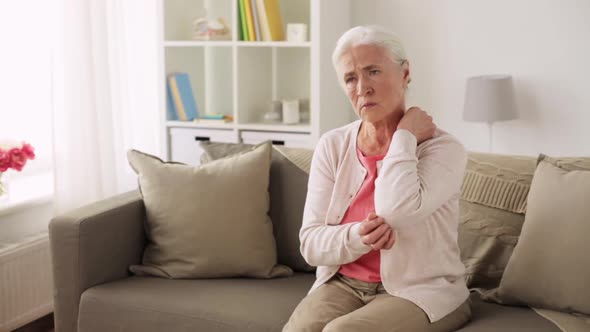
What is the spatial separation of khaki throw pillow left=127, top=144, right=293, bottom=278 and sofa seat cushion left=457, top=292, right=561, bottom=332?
26.4 inches

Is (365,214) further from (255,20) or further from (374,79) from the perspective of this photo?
(255,20)

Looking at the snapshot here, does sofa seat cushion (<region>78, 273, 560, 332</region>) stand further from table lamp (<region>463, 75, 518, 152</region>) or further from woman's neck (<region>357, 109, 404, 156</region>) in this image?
table lamp (<region>463, 75, 518, 152</region>)

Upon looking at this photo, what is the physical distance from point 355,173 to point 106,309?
0.90 metres

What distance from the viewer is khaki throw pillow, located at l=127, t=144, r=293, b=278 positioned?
2609 mm

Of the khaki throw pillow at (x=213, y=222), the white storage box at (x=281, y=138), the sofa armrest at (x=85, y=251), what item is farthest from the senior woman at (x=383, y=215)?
the white storage box at (x=281, y=138)

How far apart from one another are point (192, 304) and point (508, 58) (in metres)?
2.25

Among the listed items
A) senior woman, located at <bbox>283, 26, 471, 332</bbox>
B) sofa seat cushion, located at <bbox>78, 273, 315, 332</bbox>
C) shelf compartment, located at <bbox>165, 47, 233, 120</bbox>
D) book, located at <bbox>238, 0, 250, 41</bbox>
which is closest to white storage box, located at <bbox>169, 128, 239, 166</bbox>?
shelf compartment, located at <bbox>165, 47, 233, 120</bbox>

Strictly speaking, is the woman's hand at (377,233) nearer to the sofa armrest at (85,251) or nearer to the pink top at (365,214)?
the pink top at (365,214)

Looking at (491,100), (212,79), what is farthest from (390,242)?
(212,79)

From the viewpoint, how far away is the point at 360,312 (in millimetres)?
2014

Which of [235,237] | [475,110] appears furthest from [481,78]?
[235,237]

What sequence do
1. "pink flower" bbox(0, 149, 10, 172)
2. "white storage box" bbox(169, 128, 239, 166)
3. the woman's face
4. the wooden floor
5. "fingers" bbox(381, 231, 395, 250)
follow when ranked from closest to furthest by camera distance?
"fingers" bbox(381, 231, 395, 250)
the woman's face
"pink flower" bbox(0, 149, 10, 172)
the wooden floor
"white storage box" bbox(169, 128, 239, 166)

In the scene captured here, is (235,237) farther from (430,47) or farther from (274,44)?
(430,47)

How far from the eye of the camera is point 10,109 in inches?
142
